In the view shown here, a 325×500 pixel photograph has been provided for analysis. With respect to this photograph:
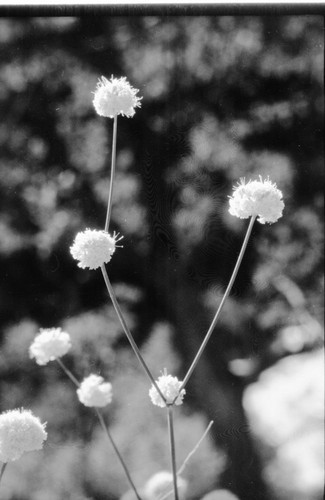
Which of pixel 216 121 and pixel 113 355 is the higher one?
pixel 216 121

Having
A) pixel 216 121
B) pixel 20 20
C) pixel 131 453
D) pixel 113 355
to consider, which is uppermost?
pixel 20 20

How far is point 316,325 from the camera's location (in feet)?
2.62

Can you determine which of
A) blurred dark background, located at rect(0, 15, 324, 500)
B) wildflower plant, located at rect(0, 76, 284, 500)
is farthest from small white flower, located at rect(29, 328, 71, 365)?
blurred dark background, located at rect(0, 15, 324, 500)

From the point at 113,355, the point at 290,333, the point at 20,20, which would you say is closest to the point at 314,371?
the point at 290,333

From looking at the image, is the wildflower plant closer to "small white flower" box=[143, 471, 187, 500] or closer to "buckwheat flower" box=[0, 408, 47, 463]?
"buckwheat flower" box=[0, 408, 47, 463]

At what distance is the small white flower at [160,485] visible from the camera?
74cm

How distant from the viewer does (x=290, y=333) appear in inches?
31.2

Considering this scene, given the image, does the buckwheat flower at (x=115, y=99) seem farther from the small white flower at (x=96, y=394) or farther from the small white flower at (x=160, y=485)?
the small white flower at (x=160, y=485)

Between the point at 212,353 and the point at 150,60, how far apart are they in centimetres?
40

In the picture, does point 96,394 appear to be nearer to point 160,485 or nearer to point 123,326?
point 123,326

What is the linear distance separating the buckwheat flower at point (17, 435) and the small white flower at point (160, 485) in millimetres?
211

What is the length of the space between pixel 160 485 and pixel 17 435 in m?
0.24

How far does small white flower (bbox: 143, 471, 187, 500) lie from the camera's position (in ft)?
2.42

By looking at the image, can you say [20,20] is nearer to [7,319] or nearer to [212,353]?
[7,319]
